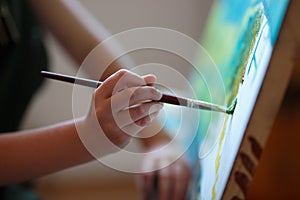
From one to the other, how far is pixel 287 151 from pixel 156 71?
398mm

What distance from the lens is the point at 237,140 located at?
0.35m

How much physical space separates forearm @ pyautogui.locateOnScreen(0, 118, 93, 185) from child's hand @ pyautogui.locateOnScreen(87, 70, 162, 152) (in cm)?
3

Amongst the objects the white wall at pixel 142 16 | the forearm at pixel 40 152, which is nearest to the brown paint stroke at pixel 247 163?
the forearm at pixel 40 152

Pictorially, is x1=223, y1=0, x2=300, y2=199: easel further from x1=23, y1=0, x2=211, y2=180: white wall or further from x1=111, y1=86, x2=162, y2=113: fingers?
x1=23, y1=0, x2=211, y2=180: white wall

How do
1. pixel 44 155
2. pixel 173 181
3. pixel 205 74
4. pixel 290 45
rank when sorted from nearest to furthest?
pixel 290 45 → pixel 44 155 → pixel 173 181 → pixel 205 74

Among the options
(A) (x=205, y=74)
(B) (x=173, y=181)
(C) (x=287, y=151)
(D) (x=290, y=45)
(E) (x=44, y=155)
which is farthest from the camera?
(C) (x=287, y=151)

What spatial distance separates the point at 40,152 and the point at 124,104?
0.10 m

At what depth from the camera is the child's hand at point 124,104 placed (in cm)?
36

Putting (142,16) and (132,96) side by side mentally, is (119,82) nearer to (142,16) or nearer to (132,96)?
(132,96)

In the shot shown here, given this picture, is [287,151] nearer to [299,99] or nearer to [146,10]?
[299,99]

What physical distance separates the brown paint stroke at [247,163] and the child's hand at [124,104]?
79mm

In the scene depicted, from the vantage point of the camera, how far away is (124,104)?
1.18ft

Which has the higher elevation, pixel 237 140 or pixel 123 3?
pixel 237 140

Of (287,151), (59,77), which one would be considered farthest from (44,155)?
(287,151)
